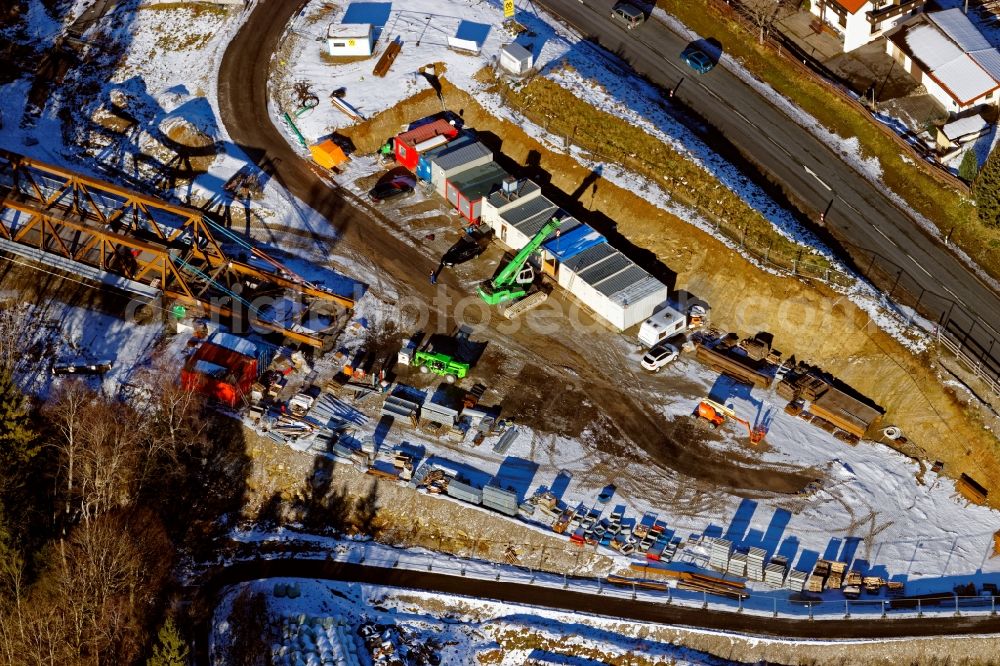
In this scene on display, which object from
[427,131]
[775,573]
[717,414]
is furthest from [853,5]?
[775,573]

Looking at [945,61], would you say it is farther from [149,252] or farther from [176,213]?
[149,252]

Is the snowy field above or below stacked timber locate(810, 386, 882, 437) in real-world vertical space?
below

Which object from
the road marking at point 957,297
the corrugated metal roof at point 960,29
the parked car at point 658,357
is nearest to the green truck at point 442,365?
the parked car at point 658,357

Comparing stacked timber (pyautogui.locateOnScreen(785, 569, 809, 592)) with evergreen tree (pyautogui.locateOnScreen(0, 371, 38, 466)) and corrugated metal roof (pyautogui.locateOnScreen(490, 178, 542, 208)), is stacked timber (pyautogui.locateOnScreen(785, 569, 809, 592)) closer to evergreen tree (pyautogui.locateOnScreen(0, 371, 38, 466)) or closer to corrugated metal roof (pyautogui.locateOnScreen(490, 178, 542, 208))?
corrugated metal roof (pyautogui.locateOnScreen(490, 178, 542, 208))

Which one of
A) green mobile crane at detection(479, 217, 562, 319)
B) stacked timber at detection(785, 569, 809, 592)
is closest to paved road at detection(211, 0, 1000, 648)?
stacked timber at detection(785, 569, 809, 592)

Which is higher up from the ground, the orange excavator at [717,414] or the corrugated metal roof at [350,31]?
the corrugated metal roof at [350,31]

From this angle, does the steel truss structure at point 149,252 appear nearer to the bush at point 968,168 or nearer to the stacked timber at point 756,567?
the stacked timber at point 756,567
